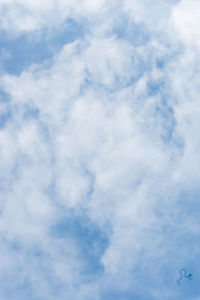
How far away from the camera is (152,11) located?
257ft

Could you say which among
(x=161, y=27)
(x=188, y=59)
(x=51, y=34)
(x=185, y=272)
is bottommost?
(x=185, y=272)

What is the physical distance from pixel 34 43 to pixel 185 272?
46.2m

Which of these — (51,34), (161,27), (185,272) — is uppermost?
(51,34)

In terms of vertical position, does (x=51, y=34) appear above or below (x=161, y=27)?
above

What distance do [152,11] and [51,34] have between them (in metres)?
17.3

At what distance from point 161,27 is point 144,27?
2.83m

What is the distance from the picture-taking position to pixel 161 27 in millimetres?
79000

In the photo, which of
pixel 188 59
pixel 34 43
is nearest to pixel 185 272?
pixel 188 59

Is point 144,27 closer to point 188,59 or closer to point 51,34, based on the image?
point 188,59

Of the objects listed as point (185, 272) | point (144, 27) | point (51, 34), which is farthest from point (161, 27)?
point (185, 272)

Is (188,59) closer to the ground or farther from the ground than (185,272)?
farther from the ground

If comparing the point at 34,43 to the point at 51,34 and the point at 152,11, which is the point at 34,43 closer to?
the point at 51,34

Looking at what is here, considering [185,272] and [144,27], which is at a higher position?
[144,27]

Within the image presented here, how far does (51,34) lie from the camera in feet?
261
